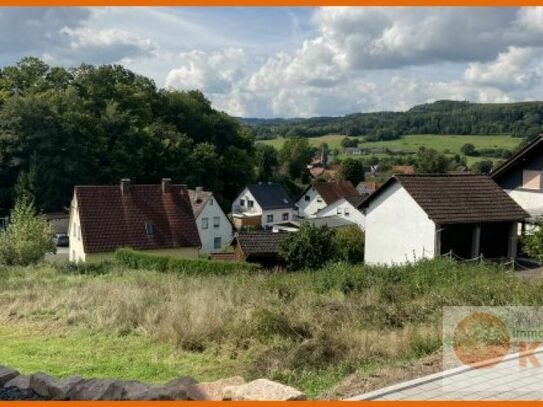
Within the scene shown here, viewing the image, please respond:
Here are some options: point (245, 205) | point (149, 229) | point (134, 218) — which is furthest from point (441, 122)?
point (134, 218)

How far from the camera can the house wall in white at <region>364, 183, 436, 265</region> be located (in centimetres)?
2495

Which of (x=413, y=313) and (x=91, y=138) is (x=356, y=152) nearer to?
(x=91, y=138)

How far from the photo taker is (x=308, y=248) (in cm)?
2839

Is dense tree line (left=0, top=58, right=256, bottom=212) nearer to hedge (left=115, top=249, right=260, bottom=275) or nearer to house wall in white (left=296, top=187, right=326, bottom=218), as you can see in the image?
house wall in white (left=296, top=187, right=326, bottom=218)

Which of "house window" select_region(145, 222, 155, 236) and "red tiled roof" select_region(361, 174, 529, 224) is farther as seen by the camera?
"house window" select_region(145, 222, 155, 236)

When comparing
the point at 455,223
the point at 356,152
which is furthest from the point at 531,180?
the point at 356,152

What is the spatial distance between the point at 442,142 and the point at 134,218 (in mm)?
101093

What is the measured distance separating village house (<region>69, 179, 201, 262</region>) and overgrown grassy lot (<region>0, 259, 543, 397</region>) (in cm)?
2111

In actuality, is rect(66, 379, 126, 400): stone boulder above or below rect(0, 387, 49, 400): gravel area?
above

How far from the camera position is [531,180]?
26.2m

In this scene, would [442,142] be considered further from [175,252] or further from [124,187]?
[124,187]

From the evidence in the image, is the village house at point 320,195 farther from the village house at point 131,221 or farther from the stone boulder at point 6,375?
the stone boulder at point 6,375

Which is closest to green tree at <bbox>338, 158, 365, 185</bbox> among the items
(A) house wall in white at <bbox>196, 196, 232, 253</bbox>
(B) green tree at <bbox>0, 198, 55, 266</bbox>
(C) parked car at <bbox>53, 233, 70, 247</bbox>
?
(A) house wall in white at <bbox>196, 196, 232, 253</bbox>

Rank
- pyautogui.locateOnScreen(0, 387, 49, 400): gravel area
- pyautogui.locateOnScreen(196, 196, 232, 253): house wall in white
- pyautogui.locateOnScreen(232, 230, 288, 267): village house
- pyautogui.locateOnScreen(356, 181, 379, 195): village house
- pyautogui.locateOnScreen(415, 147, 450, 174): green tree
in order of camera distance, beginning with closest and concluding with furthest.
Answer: pyautogui.locateOnScreen(0, 387, 49, 400): gravel area
pyautogui.locateOnScreen(232, 230, 288, 267): village house
pyautogui.locateOnScreen(196, 196, 232, 253): house wall in white
pyautogui.locateOnScreen(356, 181, 379, 195): village house
pyautogui.locateOnScreen(415, 147, 450, 174): green tree
